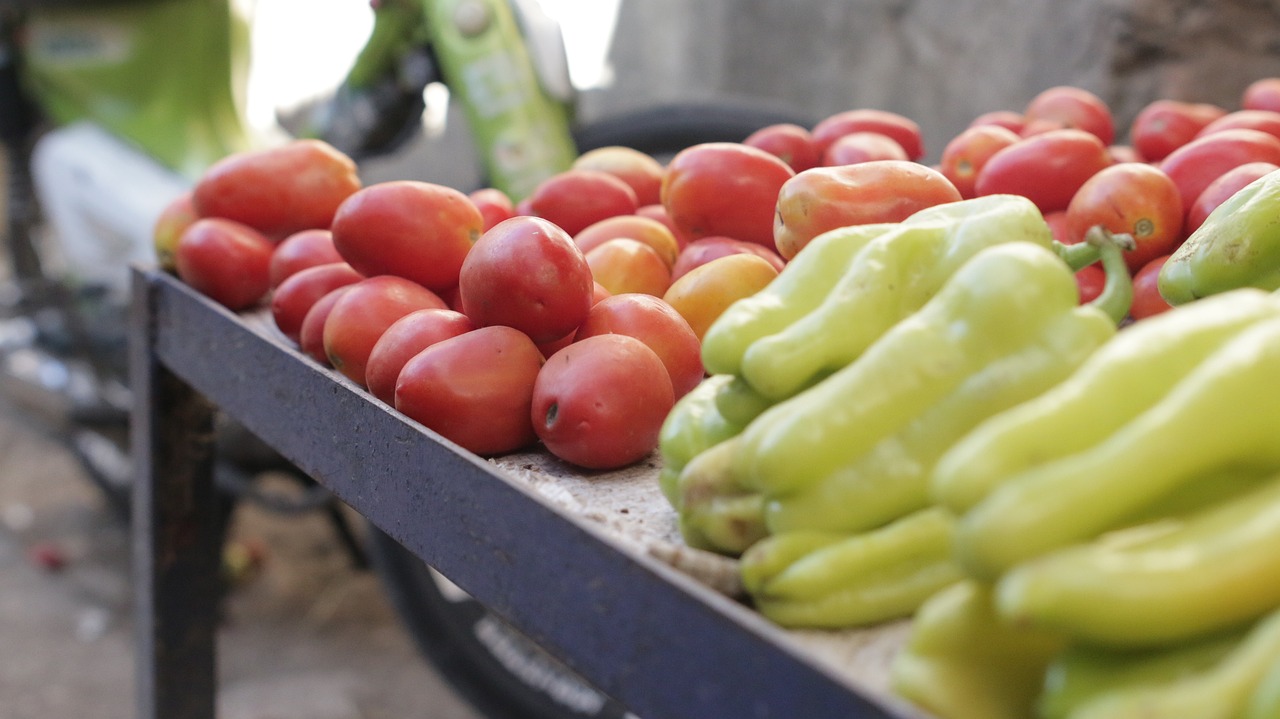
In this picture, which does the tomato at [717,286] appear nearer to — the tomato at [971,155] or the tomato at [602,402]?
the tomato at [602,402]

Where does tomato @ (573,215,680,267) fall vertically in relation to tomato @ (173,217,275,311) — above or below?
above

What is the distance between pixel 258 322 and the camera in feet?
3.69

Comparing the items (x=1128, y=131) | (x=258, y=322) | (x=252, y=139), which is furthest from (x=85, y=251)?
(x=1128, y=131)

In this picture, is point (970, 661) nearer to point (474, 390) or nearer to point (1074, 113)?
point (474, 390)

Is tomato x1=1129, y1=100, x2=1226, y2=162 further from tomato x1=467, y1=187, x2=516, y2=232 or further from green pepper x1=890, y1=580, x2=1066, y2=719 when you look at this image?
green pepper x1=890, y1=580, x2=1066, y2=719

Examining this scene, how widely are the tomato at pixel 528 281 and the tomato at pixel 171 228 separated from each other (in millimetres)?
554

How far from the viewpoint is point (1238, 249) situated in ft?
2.53

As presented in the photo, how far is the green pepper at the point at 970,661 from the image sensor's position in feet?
1.46

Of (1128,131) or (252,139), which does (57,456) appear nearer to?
(252,139)

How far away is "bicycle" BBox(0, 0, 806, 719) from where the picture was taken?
74.5 inches

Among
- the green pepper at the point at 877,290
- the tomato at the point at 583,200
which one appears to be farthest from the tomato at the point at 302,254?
the green pepper at the point at 877,290

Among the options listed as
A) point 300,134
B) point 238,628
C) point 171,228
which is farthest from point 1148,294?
point 238,628

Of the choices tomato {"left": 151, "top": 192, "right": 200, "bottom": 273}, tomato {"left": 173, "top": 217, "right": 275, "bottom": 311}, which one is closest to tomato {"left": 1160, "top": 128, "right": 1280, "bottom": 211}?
tomato {"left": 173, "top": 217, "right": 275, "bottom": 311}

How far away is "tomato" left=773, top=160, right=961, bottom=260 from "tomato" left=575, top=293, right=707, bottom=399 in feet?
0.34
